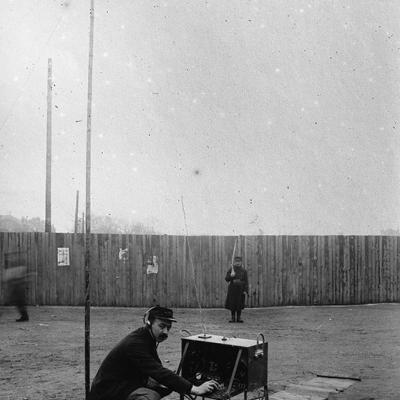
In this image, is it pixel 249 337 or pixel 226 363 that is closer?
pixel 226 363

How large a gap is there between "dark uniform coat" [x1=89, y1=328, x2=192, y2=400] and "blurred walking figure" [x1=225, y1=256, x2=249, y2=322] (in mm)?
9705

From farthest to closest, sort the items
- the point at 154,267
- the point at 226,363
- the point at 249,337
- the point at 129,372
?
the point at 154,267
the point at 249,337
the point at 226,363
the point at 129,372

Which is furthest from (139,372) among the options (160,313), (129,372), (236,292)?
(236,292)

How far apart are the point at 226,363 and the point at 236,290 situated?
9.44 metres

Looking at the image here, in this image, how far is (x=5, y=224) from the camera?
83312 mm

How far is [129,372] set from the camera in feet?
17.4

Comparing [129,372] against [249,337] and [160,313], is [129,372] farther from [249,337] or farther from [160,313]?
[249,337]

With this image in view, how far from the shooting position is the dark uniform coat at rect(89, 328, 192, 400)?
17.0ft

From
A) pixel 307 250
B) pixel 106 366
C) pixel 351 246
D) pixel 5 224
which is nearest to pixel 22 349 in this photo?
pixel 106 366

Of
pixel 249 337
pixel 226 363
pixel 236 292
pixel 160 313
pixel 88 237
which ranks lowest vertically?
pixel 249 337

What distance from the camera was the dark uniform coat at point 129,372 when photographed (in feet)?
17.0

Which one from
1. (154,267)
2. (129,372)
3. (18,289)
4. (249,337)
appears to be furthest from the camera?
(154,267)

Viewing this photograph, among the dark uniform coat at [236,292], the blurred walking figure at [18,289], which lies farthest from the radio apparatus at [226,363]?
the blurred walking figure at [18,289]

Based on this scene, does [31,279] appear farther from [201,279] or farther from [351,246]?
[351,246]
